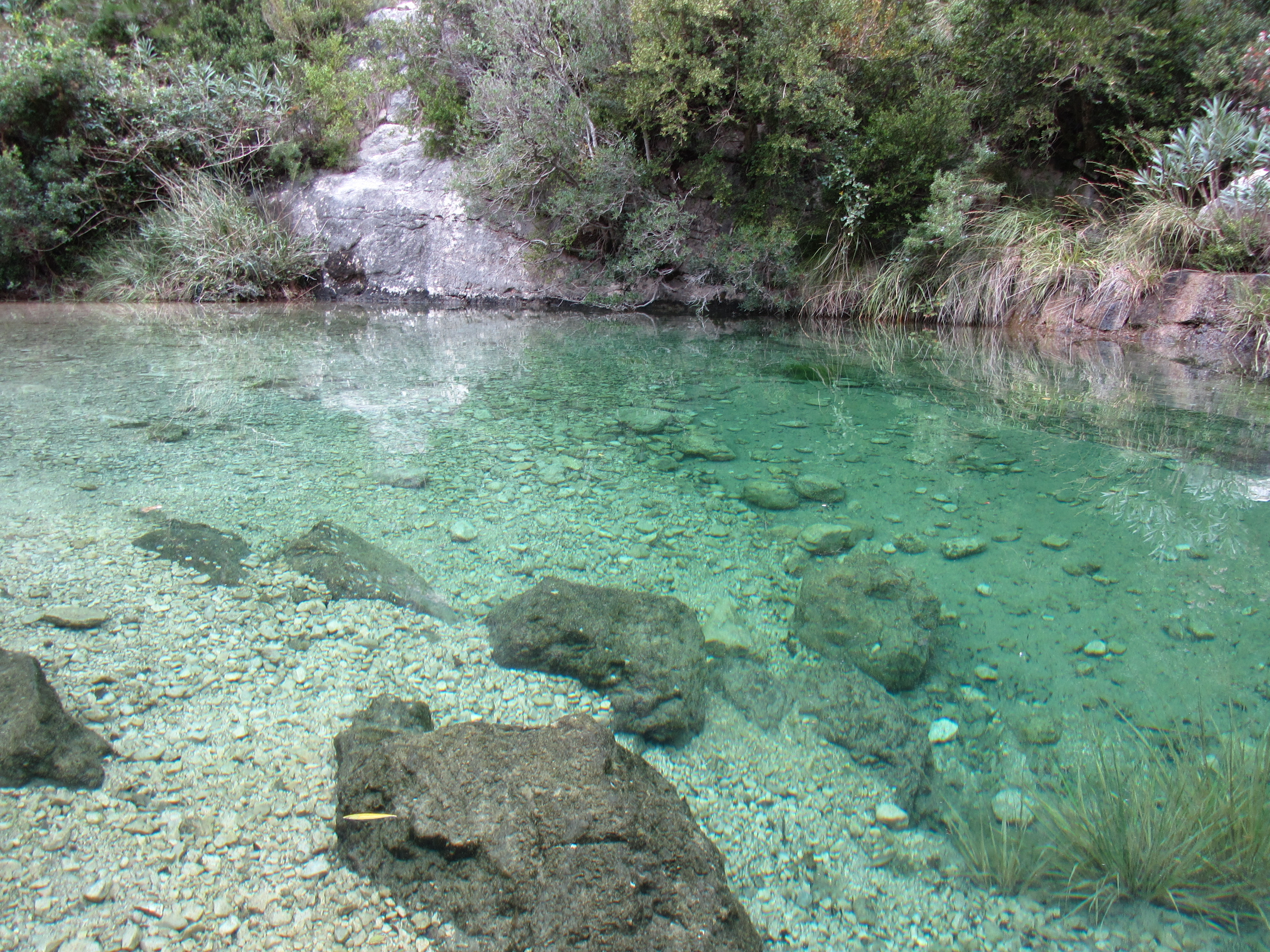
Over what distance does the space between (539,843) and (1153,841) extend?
4.29ft

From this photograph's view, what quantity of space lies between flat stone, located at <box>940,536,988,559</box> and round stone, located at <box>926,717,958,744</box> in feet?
3.75

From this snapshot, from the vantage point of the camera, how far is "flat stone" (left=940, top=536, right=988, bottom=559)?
315 cm

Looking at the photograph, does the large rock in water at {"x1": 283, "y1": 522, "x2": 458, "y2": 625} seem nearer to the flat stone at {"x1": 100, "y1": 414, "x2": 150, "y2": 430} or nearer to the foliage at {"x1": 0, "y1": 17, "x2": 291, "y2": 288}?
the flat stone at {"x1": 100, "y1": 414, "x2": 150, "y2": 430}

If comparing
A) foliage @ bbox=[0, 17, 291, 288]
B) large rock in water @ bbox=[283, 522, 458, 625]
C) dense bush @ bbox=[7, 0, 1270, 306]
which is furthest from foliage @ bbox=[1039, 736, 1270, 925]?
foliage @ bbox=[0, 17, 291, 288]

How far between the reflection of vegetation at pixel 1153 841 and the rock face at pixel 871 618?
1.99 ft

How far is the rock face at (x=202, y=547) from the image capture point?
2.75 m

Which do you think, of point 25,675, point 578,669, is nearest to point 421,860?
point 578,669

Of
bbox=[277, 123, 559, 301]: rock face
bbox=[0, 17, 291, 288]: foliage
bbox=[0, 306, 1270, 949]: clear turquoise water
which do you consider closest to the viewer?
bbox=[0, 306, 1270, 949]: clear turquoise water

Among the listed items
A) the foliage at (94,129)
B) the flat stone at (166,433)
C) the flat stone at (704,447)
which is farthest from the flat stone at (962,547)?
the foliage at (94,129)

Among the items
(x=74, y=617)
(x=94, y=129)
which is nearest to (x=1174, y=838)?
(x=74, y=617)

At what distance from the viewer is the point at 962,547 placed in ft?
10.5

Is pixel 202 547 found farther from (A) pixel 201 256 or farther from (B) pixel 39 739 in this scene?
(A) pixel 201 256

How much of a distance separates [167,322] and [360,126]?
23.0 ft

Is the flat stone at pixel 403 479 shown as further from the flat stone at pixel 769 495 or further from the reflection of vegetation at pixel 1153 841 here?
the reflection of vegetation at pixel 1153 841
